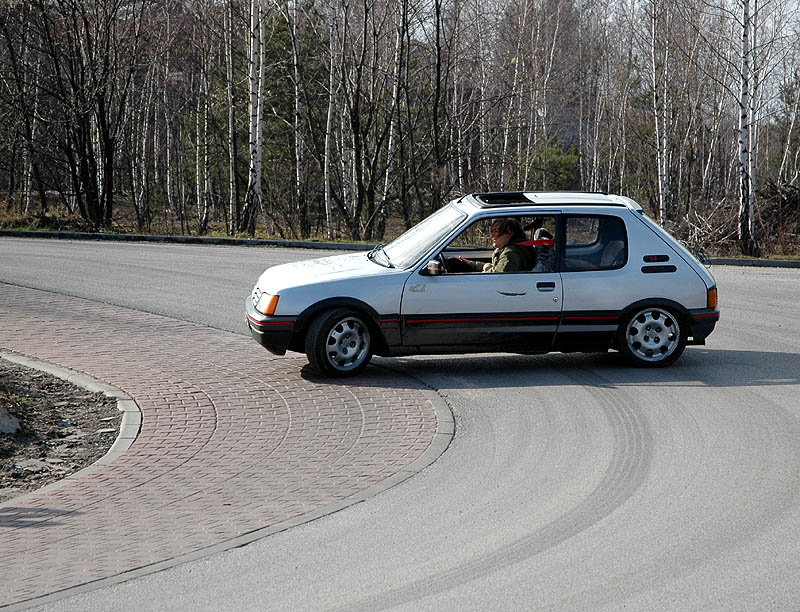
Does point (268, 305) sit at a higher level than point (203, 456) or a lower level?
higher

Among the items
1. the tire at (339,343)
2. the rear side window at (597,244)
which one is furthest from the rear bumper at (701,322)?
the tire at (339,343)

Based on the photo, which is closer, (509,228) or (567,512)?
(567,512)

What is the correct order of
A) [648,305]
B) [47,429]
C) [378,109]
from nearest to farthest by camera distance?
[47,429]
[648,305]
[378,109]

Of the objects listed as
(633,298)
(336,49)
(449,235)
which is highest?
(336,49)

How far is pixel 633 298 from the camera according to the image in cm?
973

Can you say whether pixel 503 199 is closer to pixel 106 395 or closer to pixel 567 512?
pixel 106 395

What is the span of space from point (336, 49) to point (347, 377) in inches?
Answer: 1151

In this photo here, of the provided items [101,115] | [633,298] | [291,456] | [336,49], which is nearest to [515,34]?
[336,49]

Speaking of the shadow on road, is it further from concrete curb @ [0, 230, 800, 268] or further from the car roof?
concrete curb @ [0, 230, 800, 268]

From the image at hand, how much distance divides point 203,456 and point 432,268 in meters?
3.24

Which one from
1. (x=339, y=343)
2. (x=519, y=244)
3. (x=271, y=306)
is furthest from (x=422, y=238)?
(x=271, y=306)

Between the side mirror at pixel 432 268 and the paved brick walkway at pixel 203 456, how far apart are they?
111 cm

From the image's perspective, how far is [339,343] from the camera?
937cm

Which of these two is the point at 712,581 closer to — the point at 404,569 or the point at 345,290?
the point at 404,569
